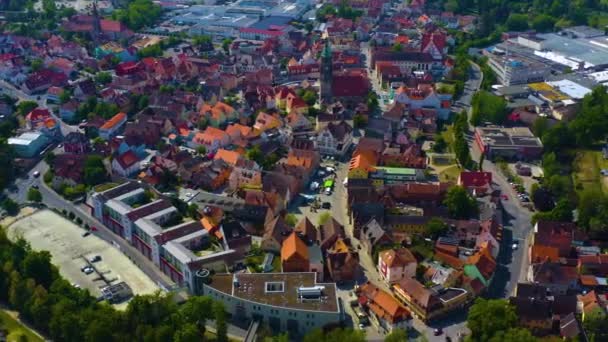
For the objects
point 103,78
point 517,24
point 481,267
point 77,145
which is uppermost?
point 517,24

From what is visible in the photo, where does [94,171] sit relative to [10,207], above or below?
above

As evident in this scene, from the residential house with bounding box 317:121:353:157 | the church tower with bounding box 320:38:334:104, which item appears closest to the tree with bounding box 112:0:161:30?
the church tower with bounding box 320:38:334:104

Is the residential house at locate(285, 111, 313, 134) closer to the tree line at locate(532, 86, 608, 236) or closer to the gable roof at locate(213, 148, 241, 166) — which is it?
the gable roof at locate(213, 148, 241, 166)

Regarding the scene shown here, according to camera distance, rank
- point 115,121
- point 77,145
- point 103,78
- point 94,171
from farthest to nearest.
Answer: point 103,78 → point 115,121 → point 77,145 → point 94,171

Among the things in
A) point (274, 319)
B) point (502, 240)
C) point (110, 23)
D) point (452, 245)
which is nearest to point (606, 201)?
point (502, 240)

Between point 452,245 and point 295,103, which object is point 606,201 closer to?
point 452,245

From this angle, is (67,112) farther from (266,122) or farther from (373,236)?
(373,236)

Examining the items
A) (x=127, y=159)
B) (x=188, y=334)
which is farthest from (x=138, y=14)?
(x=188, y=334)
